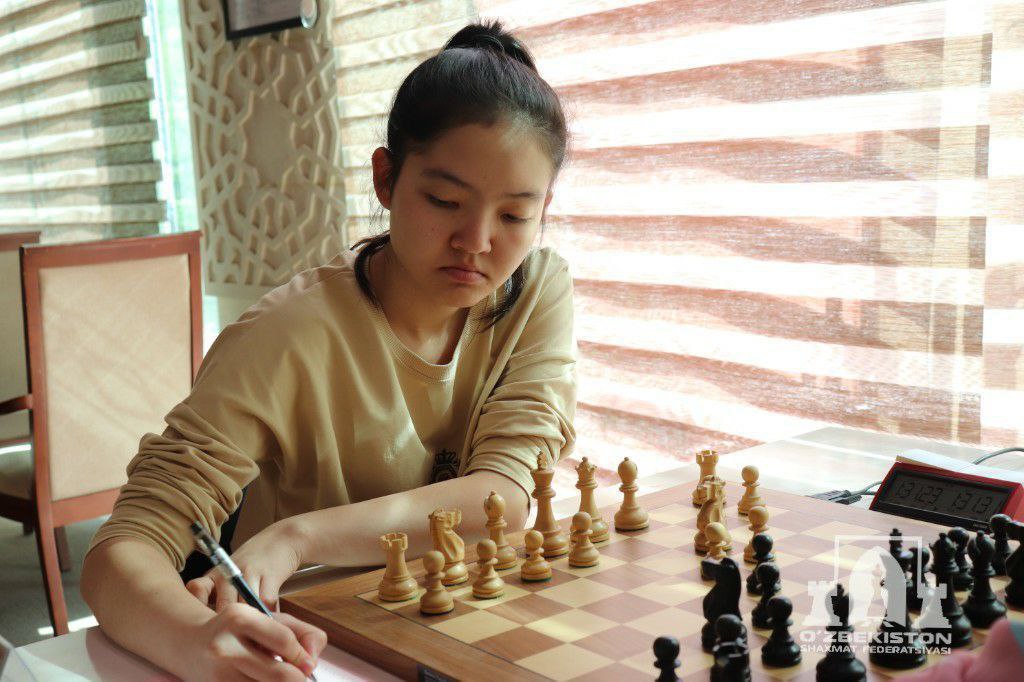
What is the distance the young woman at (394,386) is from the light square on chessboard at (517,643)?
0.94ft

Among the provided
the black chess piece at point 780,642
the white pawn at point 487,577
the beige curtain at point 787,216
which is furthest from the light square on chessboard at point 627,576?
the beige curtain at point 787,216

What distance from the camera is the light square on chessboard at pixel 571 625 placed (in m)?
0.90

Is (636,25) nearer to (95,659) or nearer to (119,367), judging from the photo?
(119,367)

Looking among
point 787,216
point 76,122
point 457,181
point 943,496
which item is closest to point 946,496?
point 943,496

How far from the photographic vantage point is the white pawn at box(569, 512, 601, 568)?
1087 millimetres

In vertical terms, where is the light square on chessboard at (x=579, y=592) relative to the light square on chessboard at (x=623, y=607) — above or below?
below

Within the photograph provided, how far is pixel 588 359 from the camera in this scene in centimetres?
269

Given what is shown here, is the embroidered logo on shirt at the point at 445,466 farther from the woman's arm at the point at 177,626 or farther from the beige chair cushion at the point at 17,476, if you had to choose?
the beige chair cushion at the point at 17,476

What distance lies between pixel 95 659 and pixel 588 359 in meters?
1.85

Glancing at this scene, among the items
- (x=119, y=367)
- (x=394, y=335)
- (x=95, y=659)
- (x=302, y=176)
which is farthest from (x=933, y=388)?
(x=302, y=176)

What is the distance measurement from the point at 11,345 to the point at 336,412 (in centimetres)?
231

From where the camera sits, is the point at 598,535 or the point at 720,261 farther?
the point at 720,261

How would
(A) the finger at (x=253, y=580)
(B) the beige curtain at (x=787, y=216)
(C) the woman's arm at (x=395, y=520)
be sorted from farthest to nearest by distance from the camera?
(B) the beige curtain at (x=787, y=216)
(C) the woman's arm at (x=395, y=520)
(A) the finger at (x=253, y=580)

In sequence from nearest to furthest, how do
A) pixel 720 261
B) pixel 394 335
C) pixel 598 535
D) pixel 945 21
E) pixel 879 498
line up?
pixel 598 535, pixel 879 498, pixel 394 335, pixel 945 21, pixel 720 261
